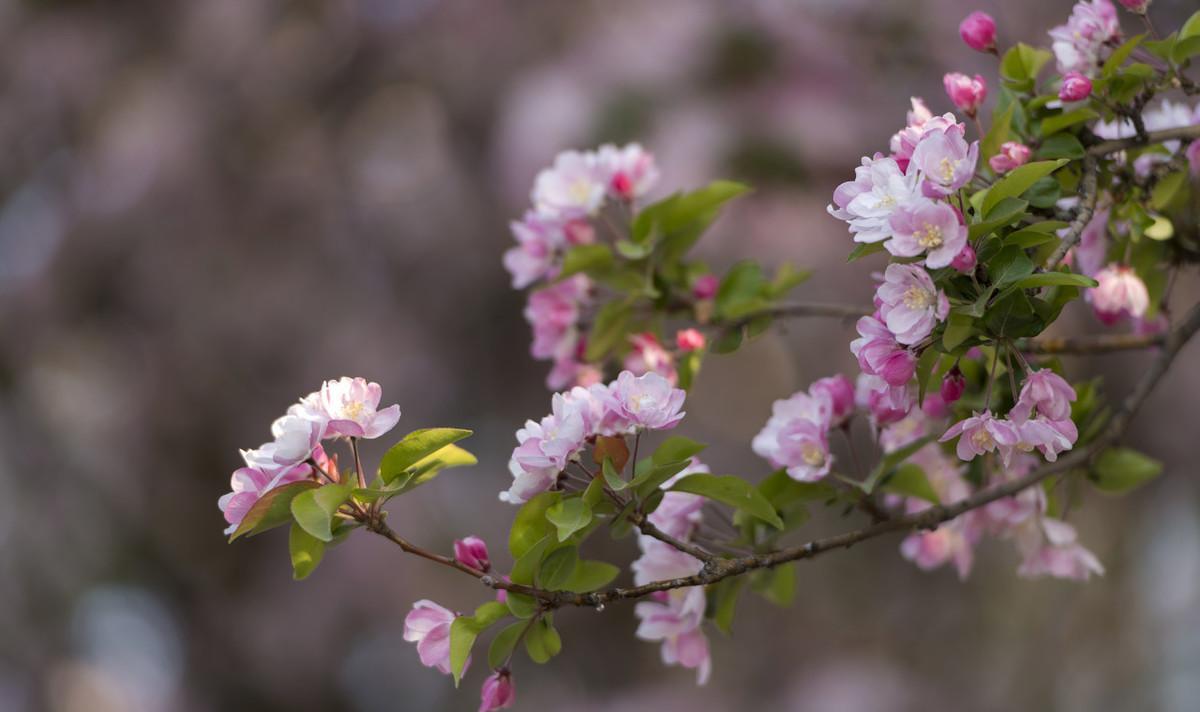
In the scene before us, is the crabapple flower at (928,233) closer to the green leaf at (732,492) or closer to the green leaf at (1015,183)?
the green leaf at (1015,183)

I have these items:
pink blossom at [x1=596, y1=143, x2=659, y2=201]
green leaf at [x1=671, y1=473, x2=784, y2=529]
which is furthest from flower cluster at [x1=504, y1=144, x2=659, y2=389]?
green leaf at [x1=671, y1=473, x2=784, y2=529]

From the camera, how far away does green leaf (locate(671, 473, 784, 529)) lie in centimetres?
71

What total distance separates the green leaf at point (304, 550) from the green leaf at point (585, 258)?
0.33 metres

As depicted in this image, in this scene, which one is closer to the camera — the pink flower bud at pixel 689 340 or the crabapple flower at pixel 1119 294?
the crabapple flower at pixel 1119 294

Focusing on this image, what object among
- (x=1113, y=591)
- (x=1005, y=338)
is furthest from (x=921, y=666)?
(x=1005, y=338)

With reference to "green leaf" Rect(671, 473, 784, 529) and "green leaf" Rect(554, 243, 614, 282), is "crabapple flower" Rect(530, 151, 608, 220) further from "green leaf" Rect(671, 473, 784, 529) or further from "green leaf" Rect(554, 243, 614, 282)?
"green leaf" Rect(671, 473, 784, 529)

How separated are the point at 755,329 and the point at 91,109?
9.18ft

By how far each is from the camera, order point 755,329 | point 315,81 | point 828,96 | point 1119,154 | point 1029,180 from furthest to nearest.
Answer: point 315,81
point 828,96
point 755,329
point 1119,154
point 1029,180

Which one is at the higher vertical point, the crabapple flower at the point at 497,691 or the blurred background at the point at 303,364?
the crabapple flower at the point at 497,691

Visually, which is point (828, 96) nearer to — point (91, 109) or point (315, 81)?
point (315, 81)

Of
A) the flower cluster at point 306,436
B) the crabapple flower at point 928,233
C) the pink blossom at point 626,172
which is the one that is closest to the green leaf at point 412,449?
the flower cluster at point 306,436

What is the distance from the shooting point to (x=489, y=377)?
3297 millimetres

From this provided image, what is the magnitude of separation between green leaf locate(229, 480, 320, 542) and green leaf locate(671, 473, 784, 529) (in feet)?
0.68

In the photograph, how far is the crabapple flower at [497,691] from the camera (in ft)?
2.33
